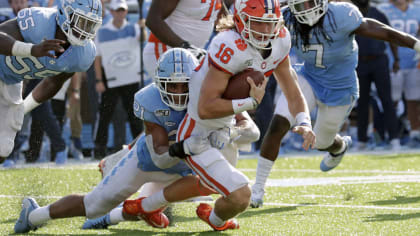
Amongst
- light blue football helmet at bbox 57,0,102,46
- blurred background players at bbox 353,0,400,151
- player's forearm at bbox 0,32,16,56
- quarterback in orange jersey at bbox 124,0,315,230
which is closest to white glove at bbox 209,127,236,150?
quarterback in orange jersey at bbox 124,0,315,230

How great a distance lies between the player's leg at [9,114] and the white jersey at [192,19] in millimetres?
1121

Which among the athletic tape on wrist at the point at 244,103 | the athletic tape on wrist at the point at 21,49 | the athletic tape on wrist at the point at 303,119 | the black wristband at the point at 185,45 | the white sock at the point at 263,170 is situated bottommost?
the white sock at the point at 263,170

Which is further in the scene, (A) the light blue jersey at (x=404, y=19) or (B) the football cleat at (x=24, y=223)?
(A) the light blue jersey at (x=404, y=19)

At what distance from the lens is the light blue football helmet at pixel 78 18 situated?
5.00 m

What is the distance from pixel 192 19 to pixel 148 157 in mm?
1691

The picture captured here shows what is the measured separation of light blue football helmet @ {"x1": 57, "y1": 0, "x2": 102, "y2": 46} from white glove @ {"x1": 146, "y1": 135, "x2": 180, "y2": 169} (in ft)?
2.82

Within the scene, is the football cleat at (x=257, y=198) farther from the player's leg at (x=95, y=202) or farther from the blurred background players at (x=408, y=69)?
the blurred background players at (x=408, y=69)

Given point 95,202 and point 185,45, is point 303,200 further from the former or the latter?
point 95,202

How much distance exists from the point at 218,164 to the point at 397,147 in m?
6.34

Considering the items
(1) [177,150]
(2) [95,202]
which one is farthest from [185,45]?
(2) [95,202]

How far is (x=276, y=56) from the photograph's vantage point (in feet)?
14.8

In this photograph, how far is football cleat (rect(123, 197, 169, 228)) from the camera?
4.68 metres

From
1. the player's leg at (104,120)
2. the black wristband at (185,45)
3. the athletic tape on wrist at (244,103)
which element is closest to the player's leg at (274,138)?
the black wristband at (185,45)

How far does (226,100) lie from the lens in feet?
14.0
